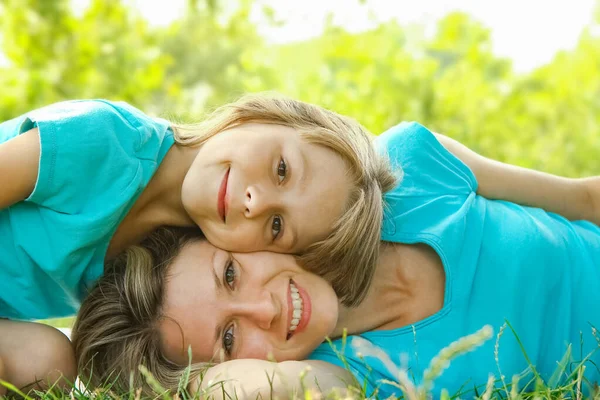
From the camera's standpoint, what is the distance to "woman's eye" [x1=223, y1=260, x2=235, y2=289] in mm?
2365

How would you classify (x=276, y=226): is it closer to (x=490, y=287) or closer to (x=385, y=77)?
(x=490, y=287)

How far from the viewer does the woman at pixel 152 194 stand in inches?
96.0

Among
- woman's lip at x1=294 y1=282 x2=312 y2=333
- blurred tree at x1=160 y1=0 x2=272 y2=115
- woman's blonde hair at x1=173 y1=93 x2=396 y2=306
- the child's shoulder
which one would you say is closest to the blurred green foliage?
blurred tree at x1=160 y1=0 x2=272 y2=115

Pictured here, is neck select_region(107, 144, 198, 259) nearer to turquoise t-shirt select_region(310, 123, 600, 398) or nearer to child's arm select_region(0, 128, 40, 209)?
child's arm select_region(0, 128, 40, 209)

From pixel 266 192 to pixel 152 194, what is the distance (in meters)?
0.56

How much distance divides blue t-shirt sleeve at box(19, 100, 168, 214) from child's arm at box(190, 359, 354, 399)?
0.81 meters

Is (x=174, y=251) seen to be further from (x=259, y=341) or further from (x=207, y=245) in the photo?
(x=259, y=341)

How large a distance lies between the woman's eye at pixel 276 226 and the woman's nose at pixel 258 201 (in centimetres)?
6

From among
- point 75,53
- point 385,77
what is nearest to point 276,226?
point 385,77

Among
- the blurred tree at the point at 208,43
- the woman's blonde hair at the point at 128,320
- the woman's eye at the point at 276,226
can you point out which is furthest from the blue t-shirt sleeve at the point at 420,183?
the blurred tree at the point at 208,43

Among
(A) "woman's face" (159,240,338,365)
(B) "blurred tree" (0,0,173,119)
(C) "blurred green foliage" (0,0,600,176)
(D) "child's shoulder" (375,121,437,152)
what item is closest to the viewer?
(A) "woman's face" (159,240,338,365)

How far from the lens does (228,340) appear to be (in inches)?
91.7

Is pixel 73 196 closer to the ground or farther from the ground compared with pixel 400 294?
farther from the ground

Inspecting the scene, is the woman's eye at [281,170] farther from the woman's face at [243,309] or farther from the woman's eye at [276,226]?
the woman's face at [243,309]
